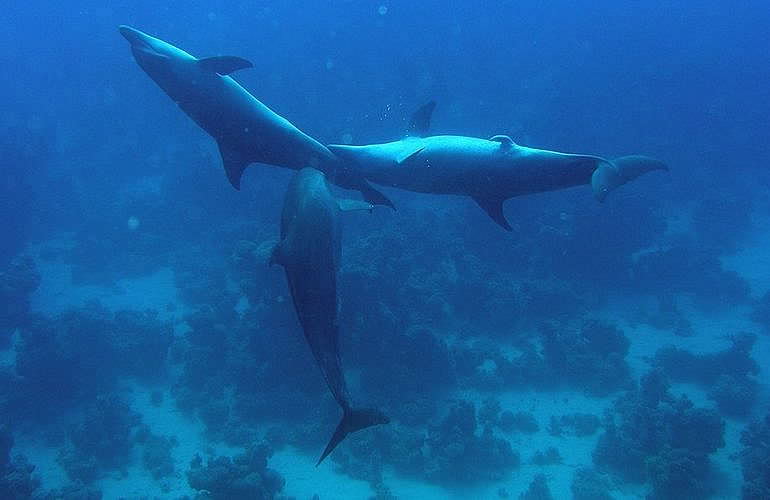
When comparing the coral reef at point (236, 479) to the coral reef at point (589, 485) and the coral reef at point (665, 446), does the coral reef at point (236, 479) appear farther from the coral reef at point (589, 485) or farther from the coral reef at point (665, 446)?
the coral reef at point (665, 446)

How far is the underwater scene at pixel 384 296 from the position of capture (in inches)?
223

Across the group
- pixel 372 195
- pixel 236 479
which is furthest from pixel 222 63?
pixel 236 479

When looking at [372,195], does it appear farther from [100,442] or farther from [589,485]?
[100,442]

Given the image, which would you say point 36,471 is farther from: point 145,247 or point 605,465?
point 605,465

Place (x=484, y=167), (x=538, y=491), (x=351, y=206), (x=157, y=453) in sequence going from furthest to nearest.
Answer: (x=157, y=453) → (x=538, y=491) → (x=484, y=167) → (x=351, y=206)

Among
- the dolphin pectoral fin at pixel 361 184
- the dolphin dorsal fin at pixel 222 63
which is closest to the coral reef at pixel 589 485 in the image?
the dolphin pectoral fin at pixel 361 184

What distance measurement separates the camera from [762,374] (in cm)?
1595

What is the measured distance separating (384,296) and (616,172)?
11.0 m

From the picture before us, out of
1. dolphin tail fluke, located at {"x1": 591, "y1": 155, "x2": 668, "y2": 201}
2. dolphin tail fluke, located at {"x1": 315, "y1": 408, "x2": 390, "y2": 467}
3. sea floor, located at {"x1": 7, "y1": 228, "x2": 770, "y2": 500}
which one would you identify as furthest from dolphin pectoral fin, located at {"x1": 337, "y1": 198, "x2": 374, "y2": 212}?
sea floor, located at {"x1": 7, "y1": 228, "x2": 770, "y2": 500}

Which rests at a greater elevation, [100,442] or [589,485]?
[100,442]

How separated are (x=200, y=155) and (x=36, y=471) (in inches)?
773

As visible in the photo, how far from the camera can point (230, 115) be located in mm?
5367

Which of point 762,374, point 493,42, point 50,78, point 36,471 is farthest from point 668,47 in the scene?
point 50,78

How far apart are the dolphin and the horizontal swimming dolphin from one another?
0.39 metres
